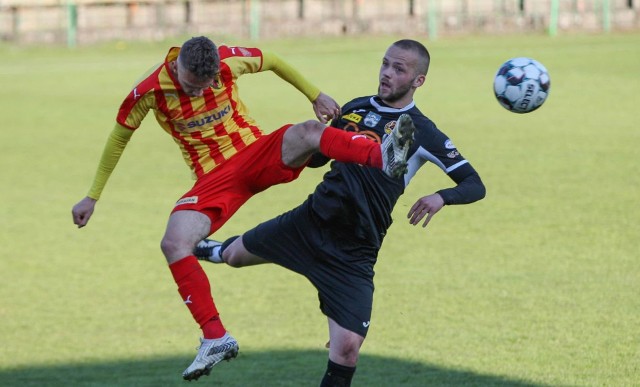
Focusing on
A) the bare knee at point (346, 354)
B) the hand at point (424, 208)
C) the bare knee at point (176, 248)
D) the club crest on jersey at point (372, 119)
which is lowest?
the bare knee at point (346, 354)

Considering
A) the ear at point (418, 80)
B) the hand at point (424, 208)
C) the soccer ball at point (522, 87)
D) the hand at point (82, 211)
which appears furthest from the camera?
the soccer ball at point (522, 87)

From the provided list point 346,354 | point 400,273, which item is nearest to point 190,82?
point 346,354

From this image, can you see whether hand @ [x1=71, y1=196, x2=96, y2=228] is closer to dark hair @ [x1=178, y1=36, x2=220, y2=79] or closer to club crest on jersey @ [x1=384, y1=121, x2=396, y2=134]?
dark hair @ [x1=178, y1=36, x2=220, y2=79]

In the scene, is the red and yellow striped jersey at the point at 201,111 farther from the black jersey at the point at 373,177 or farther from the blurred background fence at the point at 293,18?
the blurred background fence at the point at 293,18

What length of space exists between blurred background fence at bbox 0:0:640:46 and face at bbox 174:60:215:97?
29737 mm

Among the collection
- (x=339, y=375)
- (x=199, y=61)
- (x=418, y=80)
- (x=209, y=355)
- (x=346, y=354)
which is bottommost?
(x=339, y=375)

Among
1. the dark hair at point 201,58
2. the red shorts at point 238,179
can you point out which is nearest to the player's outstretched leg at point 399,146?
the red shorts at point 238,179

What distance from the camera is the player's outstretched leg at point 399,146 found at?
21.2ft

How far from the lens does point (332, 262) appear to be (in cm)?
739

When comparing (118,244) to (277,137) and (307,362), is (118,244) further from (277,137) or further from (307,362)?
(277,137)

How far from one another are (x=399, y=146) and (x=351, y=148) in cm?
36

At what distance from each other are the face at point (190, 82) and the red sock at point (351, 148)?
901 mm

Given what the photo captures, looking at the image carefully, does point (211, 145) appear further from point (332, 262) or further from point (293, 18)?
point (293, 18)

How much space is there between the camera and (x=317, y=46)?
3722cm
